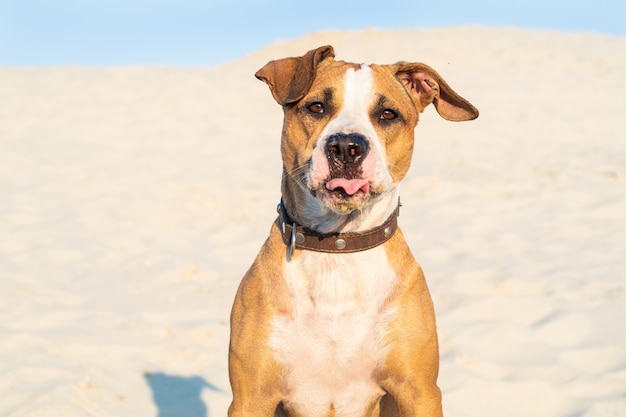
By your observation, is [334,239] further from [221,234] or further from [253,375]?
[221,234]

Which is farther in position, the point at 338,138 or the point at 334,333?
the point at 334,333

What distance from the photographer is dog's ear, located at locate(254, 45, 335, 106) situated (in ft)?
12.1

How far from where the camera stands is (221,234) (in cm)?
996

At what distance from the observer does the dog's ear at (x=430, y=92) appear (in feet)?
13.6

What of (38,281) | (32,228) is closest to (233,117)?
(32,228)

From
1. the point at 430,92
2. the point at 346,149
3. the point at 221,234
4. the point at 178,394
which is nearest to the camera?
the point at 346,149

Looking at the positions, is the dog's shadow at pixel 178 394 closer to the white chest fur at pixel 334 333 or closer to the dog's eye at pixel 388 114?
the white chest fur at pixel 334 333

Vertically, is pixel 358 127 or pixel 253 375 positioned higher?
pixel 358 127

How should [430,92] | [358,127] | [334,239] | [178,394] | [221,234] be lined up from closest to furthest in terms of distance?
[358,127], [334,239], [430,92], [178,394], [221,234]

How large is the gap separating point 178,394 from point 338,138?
3.13 meters

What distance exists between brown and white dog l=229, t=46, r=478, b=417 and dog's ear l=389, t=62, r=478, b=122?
1.20ft

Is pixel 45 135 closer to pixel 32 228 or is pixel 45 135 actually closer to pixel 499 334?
pixel 32 228

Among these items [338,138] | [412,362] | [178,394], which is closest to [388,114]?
[338,138]

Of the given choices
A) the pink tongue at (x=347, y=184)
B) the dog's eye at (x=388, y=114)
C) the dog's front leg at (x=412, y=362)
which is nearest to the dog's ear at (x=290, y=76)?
the dog's eye at (x=388, y=114)
